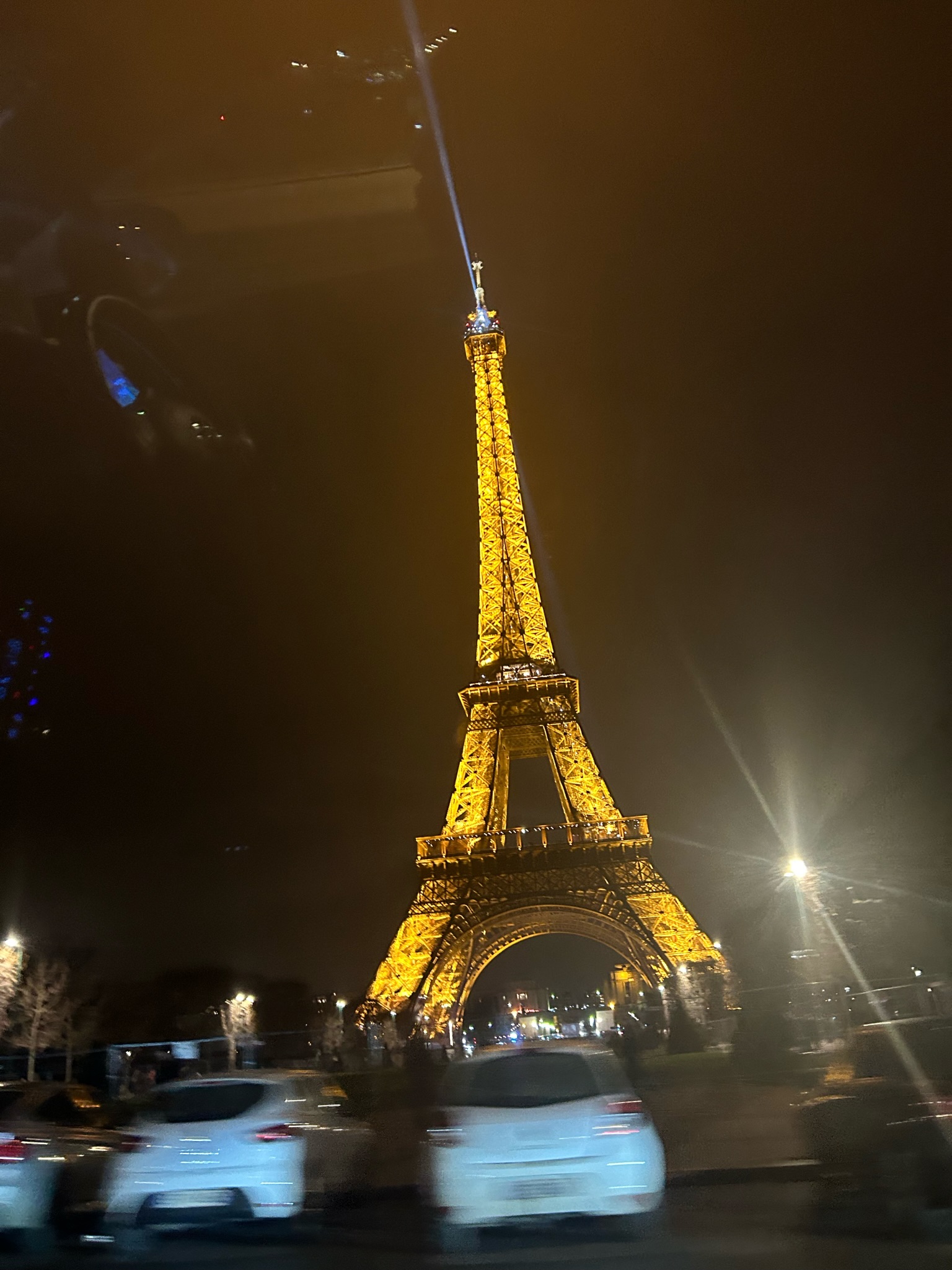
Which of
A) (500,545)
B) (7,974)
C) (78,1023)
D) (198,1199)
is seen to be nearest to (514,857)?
(500,545)

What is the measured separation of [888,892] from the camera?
2453 cm

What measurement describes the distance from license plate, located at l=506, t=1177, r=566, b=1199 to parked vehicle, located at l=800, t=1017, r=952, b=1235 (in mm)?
1881

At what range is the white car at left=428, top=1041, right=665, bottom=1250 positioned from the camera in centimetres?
598

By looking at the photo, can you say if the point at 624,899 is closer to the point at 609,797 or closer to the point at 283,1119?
the point at 609,797

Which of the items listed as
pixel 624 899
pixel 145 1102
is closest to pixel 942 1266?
pixel 145 1102

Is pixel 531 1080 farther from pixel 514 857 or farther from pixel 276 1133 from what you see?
pixel 514 857

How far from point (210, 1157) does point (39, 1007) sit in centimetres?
4006

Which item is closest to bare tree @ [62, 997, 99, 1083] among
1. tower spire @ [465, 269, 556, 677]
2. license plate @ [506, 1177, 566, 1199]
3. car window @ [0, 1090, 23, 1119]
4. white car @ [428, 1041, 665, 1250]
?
tower spire @ [465, 269, 556, 677]

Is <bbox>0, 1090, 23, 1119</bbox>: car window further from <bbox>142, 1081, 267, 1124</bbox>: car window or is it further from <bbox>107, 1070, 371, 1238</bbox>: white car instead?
<bbox>142, 1081, 267, 1124</bbox>: car window

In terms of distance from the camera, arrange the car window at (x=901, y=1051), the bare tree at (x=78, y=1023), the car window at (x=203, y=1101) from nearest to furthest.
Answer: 1. the car window at (x=203, y=1101)
2. the car window at (x=901, y=1051)
3. the bare tree at (x=78, y=1023)

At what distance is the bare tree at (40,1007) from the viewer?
43219mm

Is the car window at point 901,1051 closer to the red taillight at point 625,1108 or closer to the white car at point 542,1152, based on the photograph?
the red taillight at point 625,1108

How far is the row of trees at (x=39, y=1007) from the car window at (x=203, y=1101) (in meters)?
37.1

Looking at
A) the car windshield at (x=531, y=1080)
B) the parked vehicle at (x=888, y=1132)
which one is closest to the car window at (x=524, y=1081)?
the car windshield at (x=531, y=1080)
